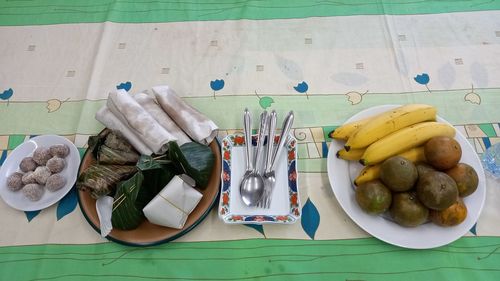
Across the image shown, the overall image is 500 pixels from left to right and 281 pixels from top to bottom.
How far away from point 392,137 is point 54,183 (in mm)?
656

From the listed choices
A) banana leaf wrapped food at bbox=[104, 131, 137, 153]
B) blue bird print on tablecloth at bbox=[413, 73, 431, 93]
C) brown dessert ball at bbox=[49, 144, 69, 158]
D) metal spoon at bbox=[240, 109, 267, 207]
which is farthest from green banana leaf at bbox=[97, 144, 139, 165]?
blue bird print on tablecloth at bbox=[413, 73, 431, 93]

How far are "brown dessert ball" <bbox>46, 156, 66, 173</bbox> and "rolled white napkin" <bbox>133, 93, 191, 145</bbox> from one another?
203 mm

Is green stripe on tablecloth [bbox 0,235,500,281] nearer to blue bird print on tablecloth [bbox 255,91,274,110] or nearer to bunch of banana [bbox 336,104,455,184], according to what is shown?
bunch of banana [bbox 336,104,455,184]

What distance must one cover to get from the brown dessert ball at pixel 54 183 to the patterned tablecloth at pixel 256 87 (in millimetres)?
34

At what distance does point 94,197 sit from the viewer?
2.00 feet

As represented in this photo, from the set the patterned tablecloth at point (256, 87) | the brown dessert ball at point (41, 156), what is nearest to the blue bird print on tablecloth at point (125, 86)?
the patterned tablecloth at point (256, 87)

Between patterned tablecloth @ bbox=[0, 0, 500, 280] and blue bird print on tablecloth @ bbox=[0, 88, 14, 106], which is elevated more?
patterned tablecloth @ bbox=[0, 0, 500, 280]

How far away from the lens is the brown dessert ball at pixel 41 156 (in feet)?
2.24

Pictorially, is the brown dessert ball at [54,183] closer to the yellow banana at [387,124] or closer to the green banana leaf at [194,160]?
the green banana leaf at [194,160]

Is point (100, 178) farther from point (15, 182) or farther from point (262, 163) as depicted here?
point (262, 163)

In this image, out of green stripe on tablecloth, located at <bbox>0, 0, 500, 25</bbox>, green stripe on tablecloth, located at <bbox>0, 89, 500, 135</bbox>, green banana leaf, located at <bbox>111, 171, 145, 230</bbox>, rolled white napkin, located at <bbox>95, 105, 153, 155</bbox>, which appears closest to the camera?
green banana leaf, located at <bbox>111, 171, 145, 230</bbox>

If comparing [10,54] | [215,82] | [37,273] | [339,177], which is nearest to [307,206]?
[339,177]

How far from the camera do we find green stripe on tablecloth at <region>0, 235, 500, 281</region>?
23.0 inches

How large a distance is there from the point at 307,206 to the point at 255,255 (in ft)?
0.46
